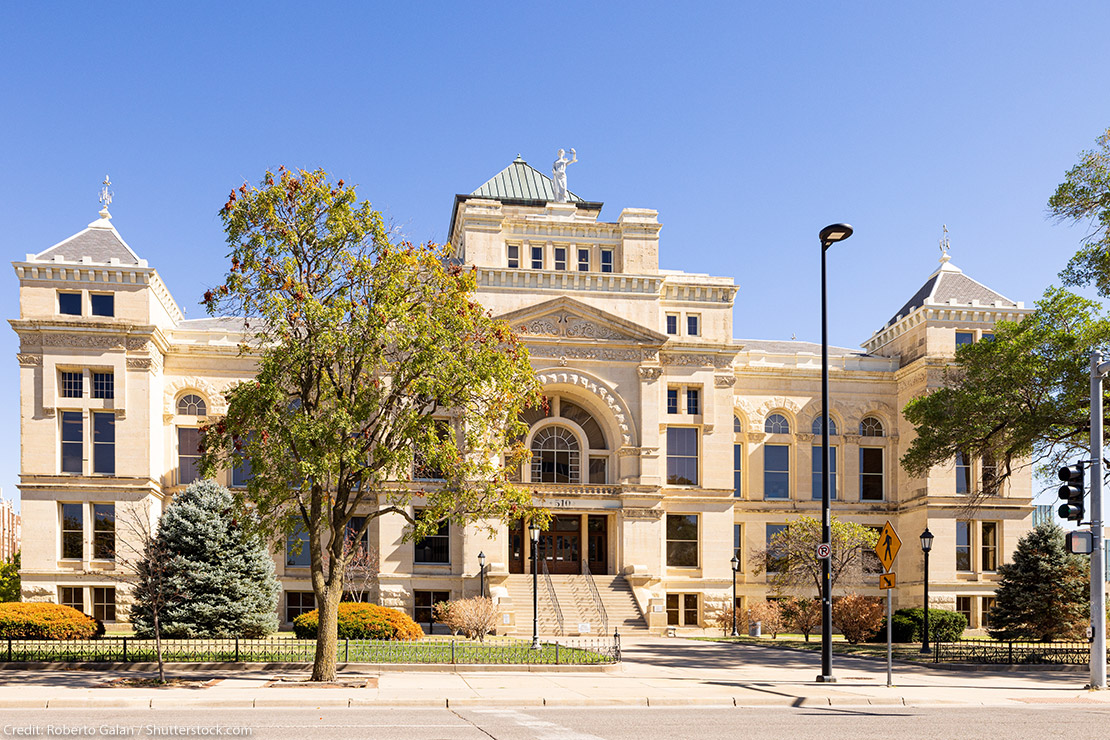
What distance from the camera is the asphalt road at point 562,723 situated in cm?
1493

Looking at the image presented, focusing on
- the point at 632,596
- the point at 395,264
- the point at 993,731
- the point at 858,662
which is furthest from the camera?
the point at 632,596

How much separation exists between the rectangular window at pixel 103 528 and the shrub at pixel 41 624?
→ 15024mm

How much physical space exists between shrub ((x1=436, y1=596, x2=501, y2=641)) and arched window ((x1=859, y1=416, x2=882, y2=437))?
26632mm

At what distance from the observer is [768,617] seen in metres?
45.3

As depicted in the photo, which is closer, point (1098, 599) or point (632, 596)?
point (1098, 599)

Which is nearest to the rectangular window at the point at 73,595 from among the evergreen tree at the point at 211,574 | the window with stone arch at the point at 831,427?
the evergreen tree at the point at 211,574

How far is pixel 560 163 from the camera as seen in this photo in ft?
181

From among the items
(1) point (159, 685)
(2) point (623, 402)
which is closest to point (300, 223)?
(1) point (159, 685)

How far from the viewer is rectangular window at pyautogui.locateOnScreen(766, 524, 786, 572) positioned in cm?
5125

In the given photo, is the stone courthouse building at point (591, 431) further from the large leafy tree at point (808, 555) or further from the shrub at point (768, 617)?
the shrub at point (768, 617)

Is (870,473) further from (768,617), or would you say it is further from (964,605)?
(768,617)

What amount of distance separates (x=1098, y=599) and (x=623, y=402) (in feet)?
87.7

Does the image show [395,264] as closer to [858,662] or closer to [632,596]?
[858,662]

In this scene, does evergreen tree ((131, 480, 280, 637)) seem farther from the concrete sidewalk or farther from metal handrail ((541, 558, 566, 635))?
metal handrail ((541, 558, 566, 635))
